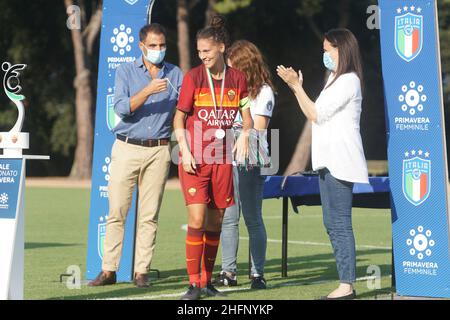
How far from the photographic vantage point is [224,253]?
1051cm

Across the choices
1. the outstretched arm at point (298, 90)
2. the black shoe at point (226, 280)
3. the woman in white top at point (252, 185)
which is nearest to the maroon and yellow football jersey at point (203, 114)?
the outstretched arm at point (298, 90)

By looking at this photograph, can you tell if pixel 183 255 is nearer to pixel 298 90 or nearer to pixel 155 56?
pixel 155 56

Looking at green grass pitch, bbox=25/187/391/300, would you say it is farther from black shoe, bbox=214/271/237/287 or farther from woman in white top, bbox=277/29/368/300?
woman in white top, bbox=277/29/368/300

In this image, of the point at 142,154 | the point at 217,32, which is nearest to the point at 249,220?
the point at 142,154

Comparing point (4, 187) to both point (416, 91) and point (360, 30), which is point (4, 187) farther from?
point (360, 30)

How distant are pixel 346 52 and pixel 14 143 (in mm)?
2815

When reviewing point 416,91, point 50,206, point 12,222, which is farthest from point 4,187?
point 50,206

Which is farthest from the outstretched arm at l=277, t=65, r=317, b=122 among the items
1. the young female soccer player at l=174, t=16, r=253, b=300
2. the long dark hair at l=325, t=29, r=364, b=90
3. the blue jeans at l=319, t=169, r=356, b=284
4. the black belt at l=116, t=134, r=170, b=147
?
the black belt at l=116, t=134, r=170, b=147

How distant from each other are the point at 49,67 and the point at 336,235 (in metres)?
35.6

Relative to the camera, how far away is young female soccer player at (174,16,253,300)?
8.93 m

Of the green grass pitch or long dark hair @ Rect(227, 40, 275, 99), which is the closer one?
the green grass pitch

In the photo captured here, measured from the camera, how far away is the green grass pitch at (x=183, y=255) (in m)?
9.79

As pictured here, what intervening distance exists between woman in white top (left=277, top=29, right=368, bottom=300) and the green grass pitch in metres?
0.59

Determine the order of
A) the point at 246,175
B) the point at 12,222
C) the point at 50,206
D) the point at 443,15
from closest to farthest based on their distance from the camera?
the point at 12,222
the point at 246,175
the point at 50,206
the point at 443,15
